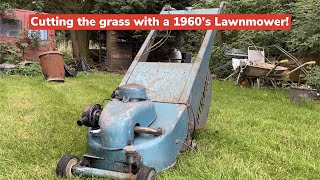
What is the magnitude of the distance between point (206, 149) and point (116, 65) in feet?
31.6

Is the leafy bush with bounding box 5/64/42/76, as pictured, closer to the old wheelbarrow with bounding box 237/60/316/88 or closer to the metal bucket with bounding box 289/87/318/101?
the old wheelbarrow with bounding box 237/60/316/88

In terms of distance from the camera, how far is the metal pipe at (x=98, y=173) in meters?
2.37

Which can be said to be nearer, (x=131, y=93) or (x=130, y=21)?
(x=131, y=93)

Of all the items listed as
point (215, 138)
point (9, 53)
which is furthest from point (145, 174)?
point (9, 53)

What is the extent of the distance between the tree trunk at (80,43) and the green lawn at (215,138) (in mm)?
7556

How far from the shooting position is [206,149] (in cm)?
331

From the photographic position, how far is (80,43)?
46.1 feet

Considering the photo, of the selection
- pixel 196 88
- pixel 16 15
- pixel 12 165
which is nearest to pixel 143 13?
pixel 16 15

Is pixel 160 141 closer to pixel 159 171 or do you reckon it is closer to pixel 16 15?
pixel 159 171

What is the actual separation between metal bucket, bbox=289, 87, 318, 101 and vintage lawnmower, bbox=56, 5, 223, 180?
133 inches

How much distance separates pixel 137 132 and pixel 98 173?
38 cm

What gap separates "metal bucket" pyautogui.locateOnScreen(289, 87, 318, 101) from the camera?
6.11 meters

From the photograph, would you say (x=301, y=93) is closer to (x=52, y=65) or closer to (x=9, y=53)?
(x=52, y=65)

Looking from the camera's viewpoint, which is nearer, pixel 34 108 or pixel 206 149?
pixel 206 149
